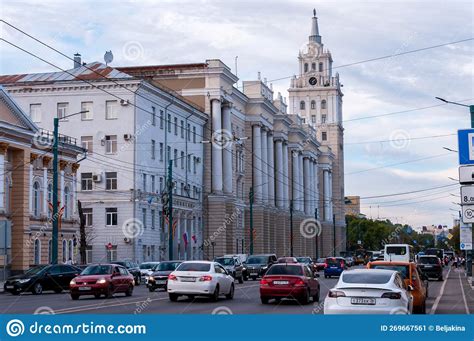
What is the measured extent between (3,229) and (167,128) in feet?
129

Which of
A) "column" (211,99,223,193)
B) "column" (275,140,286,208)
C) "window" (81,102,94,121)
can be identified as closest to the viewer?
"window" (81,102,94,121)

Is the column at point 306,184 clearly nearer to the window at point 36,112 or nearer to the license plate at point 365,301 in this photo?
the window at point 36,112

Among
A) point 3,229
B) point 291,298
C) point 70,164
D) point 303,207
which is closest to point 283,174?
point 303,207

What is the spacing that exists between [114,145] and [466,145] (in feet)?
170

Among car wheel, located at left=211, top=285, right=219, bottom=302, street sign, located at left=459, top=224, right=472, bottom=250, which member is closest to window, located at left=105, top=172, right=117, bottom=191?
street sign, located at left=459, top=224, right=472, bottom=250

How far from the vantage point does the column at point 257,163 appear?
10450cm

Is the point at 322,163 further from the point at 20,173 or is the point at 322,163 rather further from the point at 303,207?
the point at 20,173

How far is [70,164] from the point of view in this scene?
63.8 meters

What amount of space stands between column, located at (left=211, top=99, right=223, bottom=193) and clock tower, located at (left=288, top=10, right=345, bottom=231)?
76.0m

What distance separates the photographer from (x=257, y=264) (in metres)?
59.2

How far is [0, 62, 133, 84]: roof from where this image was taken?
73500 mm

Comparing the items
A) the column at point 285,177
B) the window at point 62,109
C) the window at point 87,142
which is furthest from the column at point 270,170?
the window at point 62,109

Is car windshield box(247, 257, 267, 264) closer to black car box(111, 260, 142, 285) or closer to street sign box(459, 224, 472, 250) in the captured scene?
black car box(111, 260, 142, 285)

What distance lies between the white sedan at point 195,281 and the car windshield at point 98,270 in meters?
4.52
